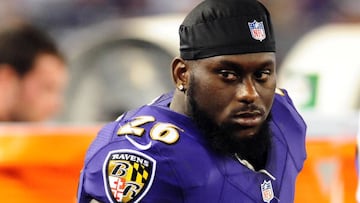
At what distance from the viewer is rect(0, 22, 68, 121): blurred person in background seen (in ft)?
22.5

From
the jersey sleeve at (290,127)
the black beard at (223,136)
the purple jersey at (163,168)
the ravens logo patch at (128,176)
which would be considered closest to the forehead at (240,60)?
the black beard at (223,136)

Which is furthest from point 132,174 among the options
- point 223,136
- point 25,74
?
point 25,74

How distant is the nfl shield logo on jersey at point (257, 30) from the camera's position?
406 centimetres

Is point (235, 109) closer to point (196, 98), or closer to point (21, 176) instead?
point (196, 98)

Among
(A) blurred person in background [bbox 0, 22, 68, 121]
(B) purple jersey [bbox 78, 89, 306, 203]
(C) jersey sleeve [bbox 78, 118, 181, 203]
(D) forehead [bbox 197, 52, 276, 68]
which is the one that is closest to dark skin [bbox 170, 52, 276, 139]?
(D) forehead [bbox 197, 52, 276, 68]

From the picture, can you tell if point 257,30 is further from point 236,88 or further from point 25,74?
point 25,74

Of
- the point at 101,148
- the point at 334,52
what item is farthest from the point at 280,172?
the point at 334,52

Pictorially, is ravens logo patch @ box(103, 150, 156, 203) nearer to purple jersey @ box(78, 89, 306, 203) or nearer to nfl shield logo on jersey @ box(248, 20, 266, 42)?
purple jersey @ box(78, 89, 306, 203)

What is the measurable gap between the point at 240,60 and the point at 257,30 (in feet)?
0.44

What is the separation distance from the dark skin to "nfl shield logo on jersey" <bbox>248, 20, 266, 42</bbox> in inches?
2.3

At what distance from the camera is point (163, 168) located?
400 cm

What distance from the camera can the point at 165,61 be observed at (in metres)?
10.2

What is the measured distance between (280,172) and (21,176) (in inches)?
77.0

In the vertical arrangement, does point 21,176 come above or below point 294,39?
above
